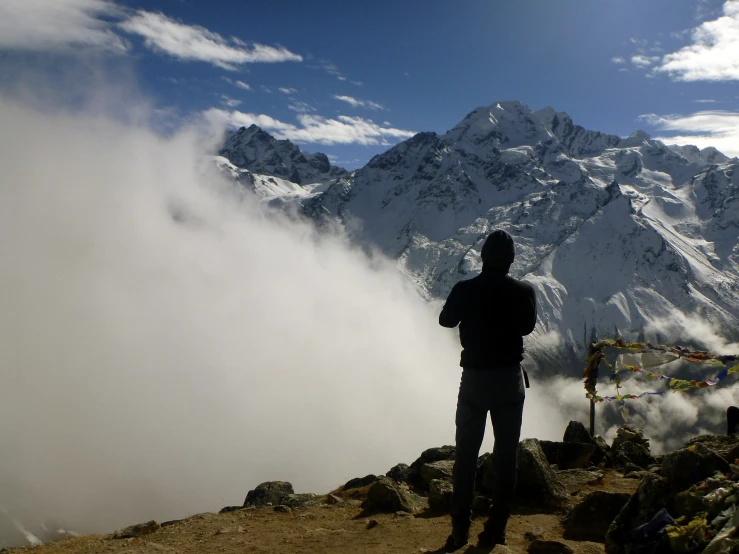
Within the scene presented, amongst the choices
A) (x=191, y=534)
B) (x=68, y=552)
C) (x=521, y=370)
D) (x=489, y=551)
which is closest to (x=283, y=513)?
(x=191, y=534)

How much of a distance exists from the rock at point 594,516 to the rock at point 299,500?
18.2 feet

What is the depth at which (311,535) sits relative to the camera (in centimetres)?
813

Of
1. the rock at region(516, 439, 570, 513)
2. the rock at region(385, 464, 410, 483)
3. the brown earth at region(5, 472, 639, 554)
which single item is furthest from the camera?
the rock at region(385, 464, 410, 483)

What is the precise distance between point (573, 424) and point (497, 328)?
34.3ft

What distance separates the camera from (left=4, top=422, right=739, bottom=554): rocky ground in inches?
215

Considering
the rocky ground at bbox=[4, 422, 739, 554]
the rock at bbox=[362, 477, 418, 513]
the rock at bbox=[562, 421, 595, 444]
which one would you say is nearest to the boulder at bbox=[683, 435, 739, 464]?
the rocky ground at bbox=[4, 422, 739, 554]

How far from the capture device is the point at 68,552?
326 inches

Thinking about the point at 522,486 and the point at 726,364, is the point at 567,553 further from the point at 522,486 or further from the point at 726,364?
the point at 726,364

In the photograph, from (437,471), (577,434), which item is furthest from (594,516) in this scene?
(577,434)

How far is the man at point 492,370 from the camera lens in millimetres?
6133

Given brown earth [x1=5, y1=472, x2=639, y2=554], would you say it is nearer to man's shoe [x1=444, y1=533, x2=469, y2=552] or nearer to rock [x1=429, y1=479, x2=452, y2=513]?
man's shoe [x1=444, y1=533, x2=469, y2=552]

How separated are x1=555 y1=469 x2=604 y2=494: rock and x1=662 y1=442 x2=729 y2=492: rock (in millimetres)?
3984

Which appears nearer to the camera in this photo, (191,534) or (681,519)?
(681,519)

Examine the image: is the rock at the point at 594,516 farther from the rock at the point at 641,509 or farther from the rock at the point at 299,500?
the rock at the point at 299,500
